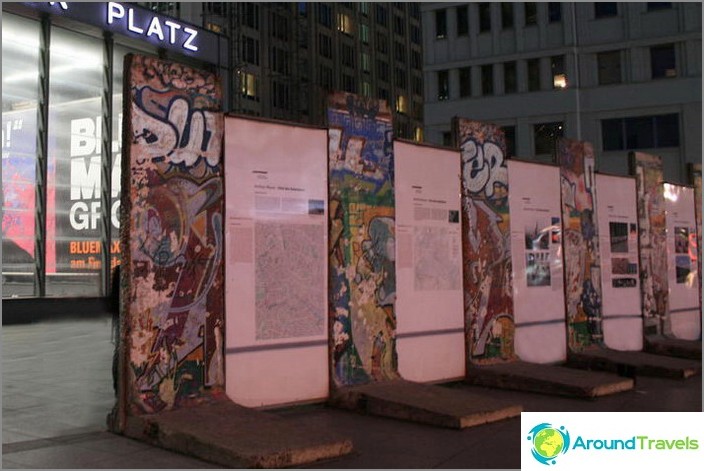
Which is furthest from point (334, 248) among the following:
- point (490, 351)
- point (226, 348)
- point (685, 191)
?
point (685, 191)

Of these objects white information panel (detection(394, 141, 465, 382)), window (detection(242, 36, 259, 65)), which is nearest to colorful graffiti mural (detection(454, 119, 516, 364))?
white information panel (detection(394, 141, 465, 382))

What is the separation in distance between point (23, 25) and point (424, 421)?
15.7 metres

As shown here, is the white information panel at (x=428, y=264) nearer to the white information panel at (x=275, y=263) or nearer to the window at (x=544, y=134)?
the white information panel at (x=275, y=263)

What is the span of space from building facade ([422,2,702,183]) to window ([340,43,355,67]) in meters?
24.6

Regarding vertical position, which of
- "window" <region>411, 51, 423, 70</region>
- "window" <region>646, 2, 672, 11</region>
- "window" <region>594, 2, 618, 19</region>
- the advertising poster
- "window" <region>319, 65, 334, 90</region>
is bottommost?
the advertising poster

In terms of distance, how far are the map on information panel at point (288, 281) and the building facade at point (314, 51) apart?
144 feet

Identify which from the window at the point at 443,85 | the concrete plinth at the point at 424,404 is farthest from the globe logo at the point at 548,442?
the window at the point at 443,85

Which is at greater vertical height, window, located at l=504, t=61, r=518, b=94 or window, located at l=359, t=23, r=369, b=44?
window, located at l=359, t=23, r=369, b=44

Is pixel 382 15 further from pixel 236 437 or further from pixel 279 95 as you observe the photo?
pixel 236 437

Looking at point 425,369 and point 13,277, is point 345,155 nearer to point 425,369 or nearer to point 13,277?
point 425,369

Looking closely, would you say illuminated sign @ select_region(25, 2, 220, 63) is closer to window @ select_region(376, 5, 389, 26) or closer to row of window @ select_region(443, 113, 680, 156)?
row of window @ select_region(443, 113, 680, 156)

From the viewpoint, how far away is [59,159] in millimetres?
19922

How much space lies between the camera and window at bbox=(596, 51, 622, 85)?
43.2 meters

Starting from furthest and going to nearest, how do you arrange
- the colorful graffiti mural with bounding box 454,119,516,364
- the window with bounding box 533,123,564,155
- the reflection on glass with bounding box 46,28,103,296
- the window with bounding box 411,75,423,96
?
the window with bounding box 411,75,423,96 < the window with bounding box 533,123,564,155 < the reflection on glass with bounding box 46,28,103,296 < the colorful graffiti mural with bounding box 454,119,516,364
